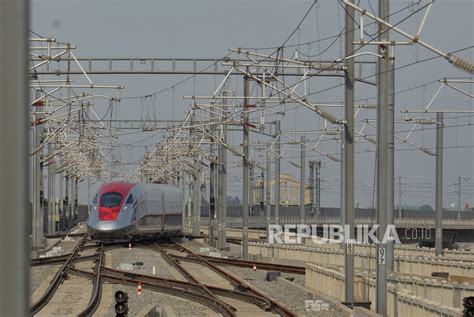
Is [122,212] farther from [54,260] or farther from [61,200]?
[61,200]

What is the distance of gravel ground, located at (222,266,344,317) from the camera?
941 inches

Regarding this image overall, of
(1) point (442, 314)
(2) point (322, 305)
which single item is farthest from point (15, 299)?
(2) point (322, 305)

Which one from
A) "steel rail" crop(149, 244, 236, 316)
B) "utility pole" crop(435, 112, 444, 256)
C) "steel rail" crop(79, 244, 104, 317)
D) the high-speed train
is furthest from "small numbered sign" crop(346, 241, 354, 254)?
the high-speed train

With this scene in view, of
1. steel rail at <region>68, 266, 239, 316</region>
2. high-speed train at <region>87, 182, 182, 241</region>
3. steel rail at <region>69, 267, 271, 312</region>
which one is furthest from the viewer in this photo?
high-speed train at <region>87, 182, 182, 241</region>

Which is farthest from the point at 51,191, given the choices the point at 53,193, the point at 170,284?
the point at 170,284

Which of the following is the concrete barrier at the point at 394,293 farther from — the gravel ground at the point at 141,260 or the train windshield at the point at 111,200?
the train windshield at the point at 111,200

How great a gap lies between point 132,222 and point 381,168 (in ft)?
116

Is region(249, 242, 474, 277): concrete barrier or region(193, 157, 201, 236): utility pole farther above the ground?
region(193, 157, 201, 236): utility pole

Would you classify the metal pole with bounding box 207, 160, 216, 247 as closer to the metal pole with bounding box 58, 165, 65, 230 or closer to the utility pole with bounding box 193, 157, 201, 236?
the utility pole with bounding box 193, 157, 201, 236

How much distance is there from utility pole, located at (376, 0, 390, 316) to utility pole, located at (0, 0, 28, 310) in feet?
53.0

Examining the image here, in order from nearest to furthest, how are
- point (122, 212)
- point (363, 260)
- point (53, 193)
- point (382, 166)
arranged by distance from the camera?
point (382, 166) → point (363, 260) → point (122, 212) → point (53, 193)

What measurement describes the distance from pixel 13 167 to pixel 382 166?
54.2ft

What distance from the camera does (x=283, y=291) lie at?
99.8 ft

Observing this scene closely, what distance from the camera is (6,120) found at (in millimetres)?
3562
